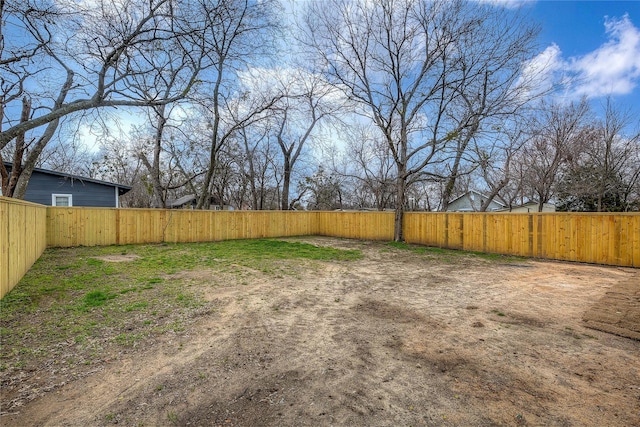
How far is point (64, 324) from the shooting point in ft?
10.3

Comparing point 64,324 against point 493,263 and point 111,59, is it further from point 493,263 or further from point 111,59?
point 493,263

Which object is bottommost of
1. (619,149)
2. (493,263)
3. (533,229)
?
(493,263)

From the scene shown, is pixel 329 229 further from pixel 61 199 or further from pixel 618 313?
pixel 618 313

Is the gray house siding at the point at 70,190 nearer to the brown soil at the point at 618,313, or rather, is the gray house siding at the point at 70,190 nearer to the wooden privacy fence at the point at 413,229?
the wooden privacy fence at the point at 413,229

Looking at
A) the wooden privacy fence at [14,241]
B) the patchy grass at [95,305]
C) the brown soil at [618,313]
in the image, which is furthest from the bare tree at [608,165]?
the wooden privacy fence at [14,241]

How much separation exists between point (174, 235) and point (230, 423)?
1066 centimetres

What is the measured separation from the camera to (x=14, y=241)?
13.8ft

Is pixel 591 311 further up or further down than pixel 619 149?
further down

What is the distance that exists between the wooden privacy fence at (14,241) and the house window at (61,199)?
25.7ft

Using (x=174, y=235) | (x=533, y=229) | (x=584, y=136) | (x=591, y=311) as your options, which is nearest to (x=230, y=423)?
(x=591, y=311)

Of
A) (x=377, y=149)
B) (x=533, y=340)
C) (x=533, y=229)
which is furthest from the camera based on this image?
(x=377, y=149)

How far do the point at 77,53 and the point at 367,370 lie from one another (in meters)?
7.26

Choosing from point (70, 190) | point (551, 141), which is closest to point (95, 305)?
point (70, 190)

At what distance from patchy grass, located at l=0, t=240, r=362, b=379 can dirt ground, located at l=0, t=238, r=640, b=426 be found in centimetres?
35
